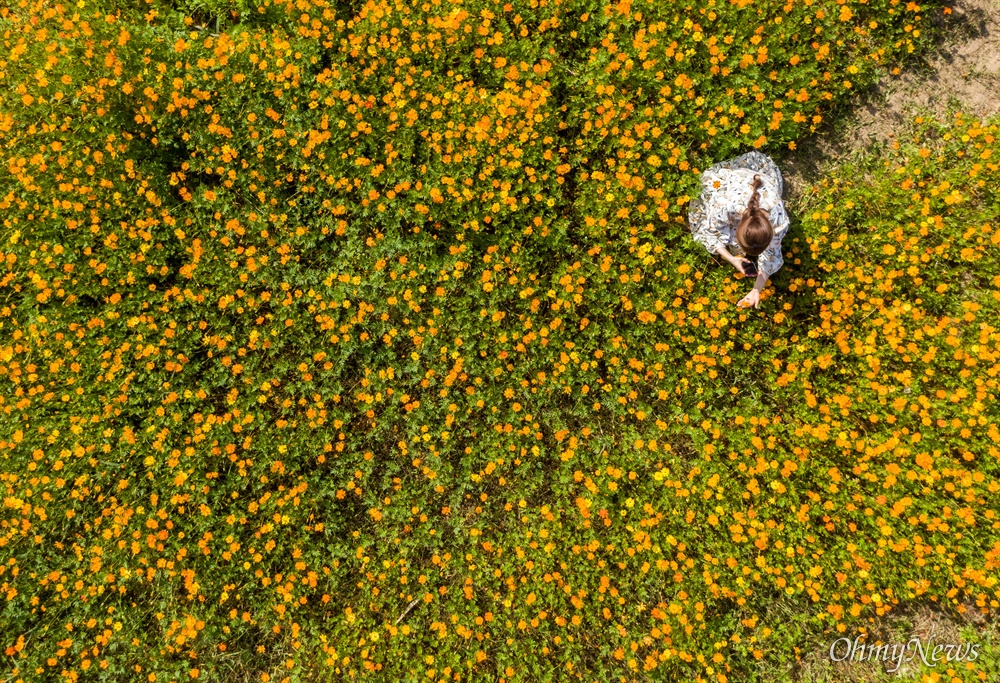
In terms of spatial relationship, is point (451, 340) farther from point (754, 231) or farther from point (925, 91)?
point (925, 91)

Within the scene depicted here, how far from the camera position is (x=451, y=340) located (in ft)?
17.4

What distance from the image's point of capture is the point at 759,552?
4992mm

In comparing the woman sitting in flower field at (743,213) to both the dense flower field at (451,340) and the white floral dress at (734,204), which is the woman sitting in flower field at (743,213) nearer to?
the white floral dress at (734,204)

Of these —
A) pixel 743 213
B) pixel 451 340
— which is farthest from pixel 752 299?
pixel 451 340

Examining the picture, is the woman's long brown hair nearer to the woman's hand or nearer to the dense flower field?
the woman's hand

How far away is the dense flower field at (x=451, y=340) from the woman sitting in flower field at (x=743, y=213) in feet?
1.02

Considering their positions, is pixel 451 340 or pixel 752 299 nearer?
pixel 752 299

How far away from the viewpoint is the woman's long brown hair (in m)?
4.19

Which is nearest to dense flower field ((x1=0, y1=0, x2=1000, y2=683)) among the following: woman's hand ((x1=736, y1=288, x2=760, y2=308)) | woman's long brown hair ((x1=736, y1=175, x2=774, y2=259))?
woman's hand ((x1=736, y1=288, x2=760, y2=308))

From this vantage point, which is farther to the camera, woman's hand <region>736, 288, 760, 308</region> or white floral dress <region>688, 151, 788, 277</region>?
woman's hand <region>736, 288, 760, 308</region>

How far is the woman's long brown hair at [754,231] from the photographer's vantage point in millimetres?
4191

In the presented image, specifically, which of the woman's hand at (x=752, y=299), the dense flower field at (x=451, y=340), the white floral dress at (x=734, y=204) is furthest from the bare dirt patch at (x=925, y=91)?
the woman's hand at (x=752, y=299)

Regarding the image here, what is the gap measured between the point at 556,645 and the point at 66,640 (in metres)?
4.48

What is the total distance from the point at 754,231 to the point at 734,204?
63 cm
